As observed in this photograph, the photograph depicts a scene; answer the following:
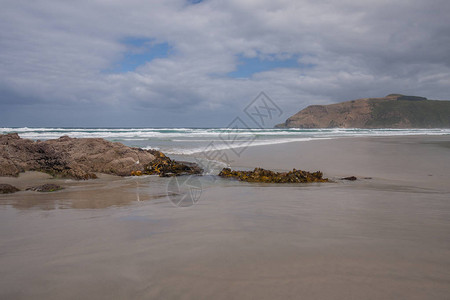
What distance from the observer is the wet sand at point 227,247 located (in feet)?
5.97

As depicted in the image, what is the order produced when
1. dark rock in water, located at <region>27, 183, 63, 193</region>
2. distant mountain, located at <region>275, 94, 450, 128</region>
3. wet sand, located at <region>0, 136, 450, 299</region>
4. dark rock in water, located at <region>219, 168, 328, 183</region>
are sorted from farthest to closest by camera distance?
distant mountain, located at <region>275, 94, 450, 128</region> → dark rock in water, located at <region>219, 168, 328, 183</region> → dark rock in water, located at <region>27, 183, 63, 193</region> → wet sand, located at <region>0, 136, 450, 299</region>

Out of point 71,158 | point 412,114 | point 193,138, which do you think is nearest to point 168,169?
point 71,158

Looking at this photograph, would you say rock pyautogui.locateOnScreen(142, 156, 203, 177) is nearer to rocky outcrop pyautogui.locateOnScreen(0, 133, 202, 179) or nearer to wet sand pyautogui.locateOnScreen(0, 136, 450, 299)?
rocky outcrop pyautogui.locateOnScreen(0, 133, 202, 179)

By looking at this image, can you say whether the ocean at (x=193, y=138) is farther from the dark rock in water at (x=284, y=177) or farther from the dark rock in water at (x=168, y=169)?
the dark rock in water at (x=284, y=177)

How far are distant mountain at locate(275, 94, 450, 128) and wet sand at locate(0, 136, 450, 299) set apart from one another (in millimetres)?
100247

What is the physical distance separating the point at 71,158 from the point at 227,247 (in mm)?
6356

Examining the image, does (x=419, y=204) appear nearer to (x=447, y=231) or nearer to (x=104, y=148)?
(x=447, y=231)

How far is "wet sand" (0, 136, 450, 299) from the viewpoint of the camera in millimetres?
1820

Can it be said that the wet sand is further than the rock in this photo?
No

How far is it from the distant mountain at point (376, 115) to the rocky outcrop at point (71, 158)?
9817 centimetres

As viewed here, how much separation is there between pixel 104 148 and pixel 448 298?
26.3 feet

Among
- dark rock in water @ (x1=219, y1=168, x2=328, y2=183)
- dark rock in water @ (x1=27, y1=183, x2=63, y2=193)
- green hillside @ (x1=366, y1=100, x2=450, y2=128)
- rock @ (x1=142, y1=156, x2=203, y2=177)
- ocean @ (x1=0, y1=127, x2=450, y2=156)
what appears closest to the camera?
dark rock in water @ (x1=27, y1=183, x2=63, y2=193)

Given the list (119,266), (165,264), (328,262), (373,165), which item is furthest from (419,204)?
(373,165)

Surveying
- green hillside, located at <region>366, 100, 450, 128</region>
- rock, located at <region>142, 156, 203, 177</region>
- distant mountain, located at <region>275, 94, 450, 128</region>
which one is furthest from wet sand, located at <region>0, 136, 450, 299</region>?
green hillside, located at <region>366, 100, 450, 128</region>
